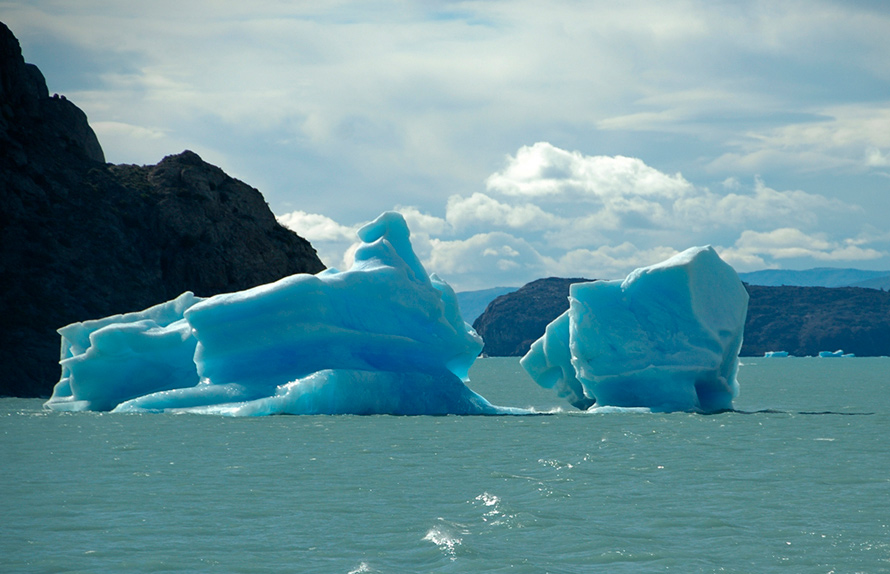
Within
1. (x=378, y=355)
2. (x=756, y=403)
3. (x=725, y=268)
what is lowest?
(x=756, y=403)

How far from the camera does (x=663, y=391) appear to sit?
21.0 meters

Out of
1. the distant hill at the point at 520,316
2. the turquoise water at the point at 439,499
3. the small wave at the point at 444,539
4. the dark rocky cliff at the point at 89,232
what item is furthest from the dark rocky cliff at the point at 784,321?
the small wave at the point at 444,539

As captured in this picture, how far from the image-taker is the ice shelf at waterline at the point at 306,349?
19141 millimetres

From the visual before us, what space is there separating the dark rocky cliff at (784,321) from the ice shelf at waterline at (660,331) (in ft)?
375

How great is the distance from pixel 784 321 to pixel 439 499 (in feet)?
473

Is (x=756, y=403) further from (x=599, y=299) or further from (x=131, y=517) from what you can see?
(x=131, y=517)

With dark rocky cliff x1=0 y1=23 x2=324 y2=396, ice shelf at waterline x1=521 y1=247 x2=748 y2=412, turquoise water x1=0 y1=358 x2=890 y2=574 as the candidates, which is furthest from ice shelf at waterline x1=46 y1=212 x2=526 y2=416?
dark rocky cliff x1=0 y1=23 x2=324 y2=396

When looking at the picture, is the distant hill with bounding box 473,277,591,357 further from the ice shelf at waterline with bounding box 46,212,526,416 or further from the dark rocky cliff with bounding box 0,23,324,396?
the ice shelf at waterline with bounding box 46,212,526,416

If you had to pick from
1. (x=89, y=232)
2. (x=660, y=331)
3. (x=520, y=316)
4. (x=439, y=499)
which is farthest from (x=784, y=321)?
(x=439, y=499)

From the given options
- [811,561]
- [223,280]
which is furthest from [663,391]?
[223,280]

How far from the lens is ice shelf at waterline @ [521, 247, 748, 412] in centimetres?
2062

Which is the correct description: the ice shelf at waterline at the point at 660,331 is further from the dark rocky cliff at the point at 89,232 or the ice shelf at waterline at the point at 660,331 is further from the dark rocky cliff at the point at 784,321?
the dark rocky cliff at the point at 784,321

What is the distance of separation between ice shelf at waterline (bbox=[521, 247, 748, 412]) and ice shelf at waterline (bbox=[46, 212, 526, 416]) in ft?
8.66

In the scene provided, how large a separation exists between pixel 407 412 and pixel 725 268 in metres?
8.04
